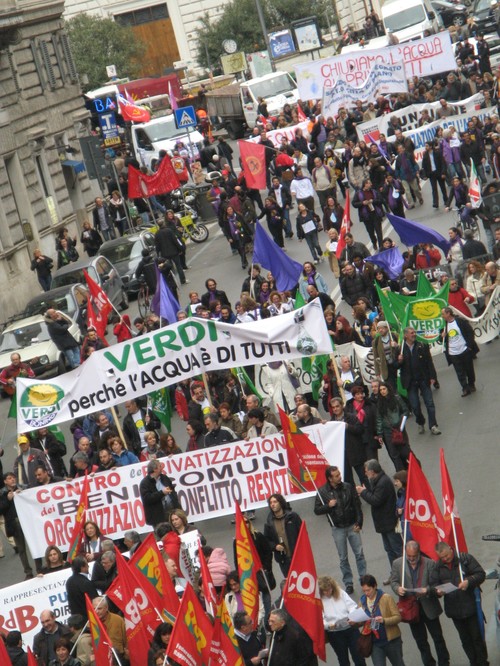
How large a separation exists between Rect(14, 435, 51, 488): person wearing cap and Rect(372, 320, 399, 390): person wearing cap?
4.18 metres

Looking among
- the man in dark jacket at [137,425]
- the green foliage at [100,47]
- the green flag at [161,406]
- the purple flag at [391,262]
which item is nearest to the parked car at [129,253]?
the purple flag at [391,262]

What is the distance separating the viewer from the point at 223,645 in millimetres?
11820

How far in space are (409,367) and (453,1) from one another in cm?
4756

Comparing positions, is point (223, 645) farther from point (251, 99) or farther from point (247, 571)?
point (251, 99)

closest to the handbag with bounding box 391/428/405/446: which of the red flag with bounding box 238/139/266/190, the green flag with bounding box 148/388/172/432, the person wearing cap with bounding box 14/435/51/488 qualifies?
the green flag with bounding box 148/388/172/432

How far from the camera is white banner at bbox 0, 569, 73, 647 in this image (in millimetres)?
14703

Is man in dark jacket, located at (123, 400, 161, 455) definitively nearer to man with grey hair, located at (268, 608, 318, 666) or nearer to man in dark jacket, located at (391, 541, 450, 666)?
man in dark jacket, located at (391, 541, 450, 666)

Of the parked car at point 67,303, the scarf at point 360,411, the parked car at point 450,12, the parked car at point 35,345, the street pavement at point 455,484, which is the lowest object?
the street pavement at point 455,484

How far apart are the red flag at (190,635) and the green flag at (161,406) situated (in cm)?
769

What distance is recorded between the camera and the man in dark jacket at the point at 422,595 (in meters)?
12.4

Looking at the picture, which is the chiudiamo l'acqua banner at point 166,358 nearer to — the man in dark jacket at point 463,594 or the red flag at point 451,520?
the red flag at point 451,520

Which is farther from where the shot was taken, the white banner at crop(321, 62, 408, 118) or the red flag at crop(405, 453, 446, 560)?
the white banner at crop(321, 62, 408, 118)

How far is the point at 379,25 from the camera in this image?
5991cm

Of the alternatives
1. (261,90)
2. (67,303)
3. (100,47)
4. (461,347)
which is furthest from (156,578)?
(100,47)
